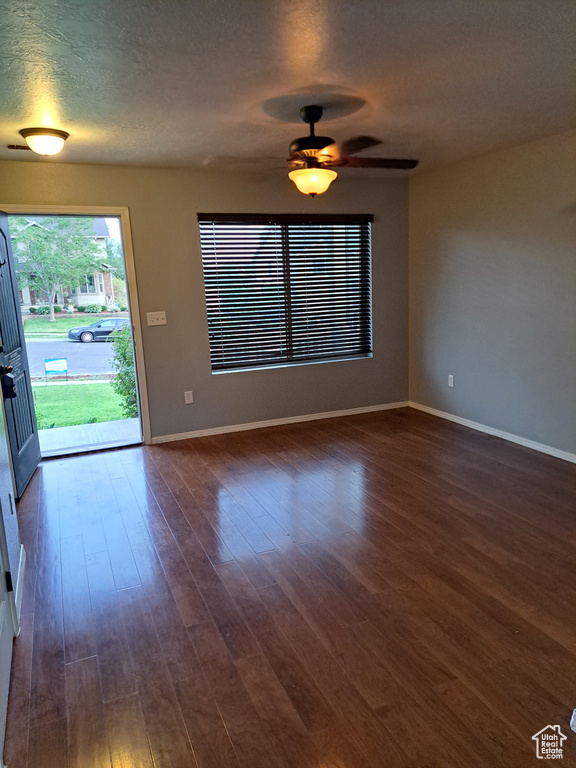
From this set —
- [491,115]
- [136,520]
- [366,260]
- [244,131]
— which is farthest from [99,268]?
[491,115]

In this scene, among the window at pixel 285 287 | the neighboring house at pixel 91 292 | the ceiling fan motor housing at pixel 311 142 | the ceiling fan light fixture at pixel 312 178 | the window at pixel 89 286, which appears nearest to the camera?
the ceiling fan motor housing at pixel 311 142

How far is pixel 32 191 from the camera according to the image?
410cm

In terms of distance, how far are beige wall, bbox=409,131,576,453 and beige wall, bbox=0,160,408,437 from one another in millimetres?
313

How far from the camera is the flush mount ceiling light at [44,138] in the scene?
3.20 meters

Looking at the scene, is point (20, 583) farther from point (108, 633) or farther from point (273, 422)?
point (273, 422)

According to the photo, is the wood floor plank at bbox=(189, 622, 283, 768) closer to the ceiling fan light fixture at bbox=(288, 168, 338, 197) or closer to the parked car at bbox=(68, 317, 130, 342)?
the ceiling fan light fixture at bbox=(288, 168, 338, 197)

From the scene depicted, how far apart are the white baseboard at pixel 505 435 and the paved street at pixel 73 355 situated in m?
4.19

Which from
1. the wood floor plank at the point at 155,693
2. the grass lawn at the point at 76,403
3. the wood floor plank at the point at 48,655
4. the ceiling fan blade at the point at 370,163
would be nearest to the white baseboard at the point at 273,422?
the grass lawn at the point at 76,403

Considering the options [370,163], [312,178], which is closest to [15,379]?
[312,178]

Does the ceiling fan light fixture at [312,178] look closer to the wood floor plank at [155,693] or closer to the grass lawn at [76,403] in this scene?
the wood floor plank at [155,693]

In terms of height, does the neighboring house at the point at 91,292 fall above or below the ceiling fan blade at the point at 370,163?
below

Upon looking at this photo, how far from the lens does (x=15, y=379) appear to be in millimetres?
3842

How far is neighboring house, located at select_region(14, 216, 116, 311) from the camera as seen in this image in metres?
6.47

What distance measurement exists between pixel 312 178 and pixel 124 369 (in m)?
4.04
